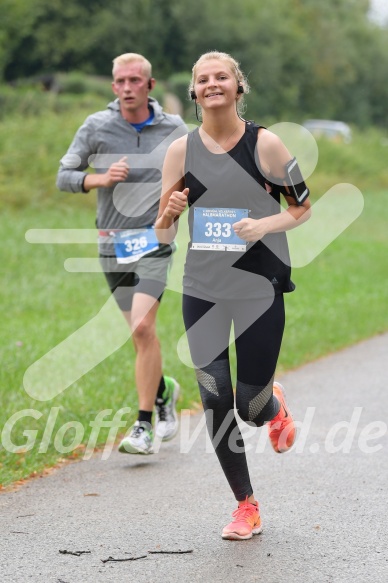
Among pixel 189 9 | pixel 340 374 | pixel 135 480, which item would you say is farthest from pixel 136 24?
pixel 135 480

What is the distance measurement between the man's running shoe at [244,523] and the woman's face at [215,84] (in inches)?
71.4

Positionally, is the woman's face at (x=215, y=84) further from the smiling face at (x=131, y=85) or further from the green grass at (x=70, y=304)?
the green grass at (x=70, y=304)

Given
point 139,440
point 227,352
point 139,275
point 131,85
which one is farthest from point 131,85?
point 227,352

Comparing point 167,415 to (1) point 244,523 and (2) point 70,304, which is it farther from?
(2) point 70,304

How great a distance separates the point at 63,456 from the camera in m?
6.93

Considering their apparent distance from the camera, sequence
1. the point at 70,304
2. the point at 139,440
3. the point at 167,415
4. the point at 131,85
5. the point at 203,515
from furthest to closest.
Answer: the point at 70,304, the point at 167,415, the point at 131,85, the point at 139,440, the point at 203,515

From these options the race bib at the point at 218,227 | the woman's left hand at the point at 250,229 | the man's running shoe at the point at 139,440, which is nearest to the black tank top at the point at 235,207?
the race bib at the point at 218,227

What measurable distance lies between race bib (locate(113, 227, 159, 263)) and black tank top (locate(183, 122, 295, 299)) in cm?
199

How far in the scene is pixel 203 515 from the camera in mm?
5453

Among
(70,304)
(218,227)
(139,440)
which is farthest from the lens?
(70,304)

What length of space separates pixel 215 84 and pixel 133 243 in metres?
2.27

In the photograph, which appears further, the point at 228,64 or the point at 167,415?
the point at 167,415

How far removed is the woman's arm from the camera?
4895 mm

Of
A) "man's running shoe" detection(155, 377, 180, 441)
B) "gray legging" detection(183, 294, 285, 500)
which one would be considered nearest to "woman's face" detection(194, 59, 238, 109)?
"gray legging" detection(183, 294, 285, 500)
